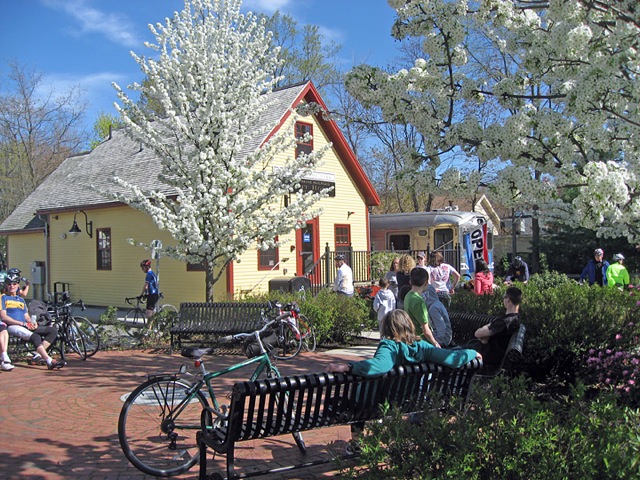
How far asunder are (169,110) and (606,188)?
9.36 m

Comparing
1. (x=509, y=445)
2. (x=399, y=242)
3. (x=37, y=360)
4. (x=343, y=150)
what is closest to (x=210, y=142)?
(x=37, y=360)

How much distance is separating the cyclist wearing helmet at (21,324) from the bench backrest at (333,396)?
618 cm

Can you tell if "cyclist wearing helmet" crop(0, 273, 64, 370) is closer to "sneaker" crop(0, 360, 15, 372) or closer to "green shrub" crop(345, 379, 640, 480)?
"sneaker" crop(0, 360, 15, 372)

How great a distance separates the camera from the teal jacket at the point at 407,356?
4.68 metres

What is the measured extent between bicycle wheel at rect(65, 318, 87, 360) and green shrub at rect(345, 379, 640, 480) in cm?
796

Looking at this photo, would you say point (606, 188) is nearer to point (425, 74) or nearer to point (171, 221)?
point (425, 74)

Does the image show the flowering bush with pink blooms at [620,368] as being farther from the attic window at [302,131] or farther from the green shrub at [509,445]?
the attic window at [302,131]

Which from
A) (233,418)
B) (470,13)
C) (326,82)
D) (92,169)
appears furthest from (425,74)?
(326,82)

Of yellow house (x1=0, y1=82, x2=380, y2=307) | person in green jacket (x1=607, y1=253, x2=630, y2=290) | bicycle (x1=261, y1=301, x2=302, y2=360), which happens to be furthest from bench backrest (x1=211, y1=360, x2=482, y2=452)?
yellow house (x1=0, y1=82, x2=380, y2=307)

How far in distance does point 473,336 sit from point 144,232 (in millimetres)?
13554

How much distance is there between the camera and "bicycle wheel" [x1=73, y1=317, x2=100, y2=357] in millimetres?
10578

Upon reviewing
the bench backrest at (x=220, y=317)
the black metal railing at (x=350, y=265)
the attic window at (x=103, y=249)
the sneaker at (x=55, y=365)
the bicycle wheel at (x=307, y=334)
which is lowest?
the sneaker at (x=55, y=365)

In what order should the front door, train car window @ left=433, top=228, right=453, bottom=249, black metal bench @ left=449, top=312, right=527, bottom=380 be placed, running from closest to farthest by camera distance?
black metal bench @ left=449, top=312, right=527, bottom=380, the front door, train car window @ left=433, top=228, right=453, bottom=249

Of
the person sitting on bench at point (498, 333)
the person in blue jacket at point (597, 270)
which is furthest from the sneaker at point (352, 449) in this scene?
the person in blue jacket at point (597, 270)
